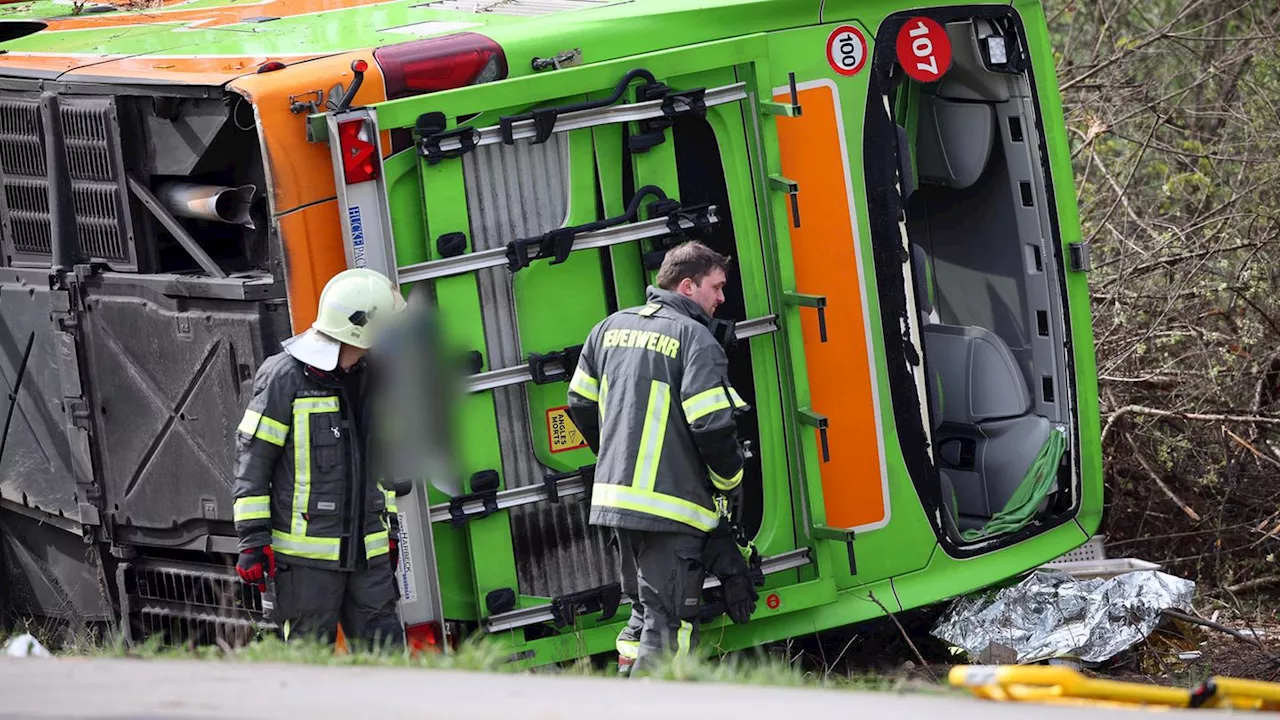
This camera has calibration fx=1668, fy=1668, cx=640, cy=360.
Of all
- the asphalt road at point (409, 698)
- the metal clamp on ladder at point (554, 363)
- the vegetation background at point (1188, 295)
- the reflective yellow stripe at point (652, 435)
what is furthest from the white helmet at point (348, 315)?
the vegetation background at point (1188, 295)

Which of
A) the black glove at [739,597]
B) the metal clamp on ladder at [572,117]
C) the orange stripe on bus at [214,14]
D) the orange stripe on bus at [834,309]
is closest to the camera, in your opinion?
the metal clamp on ladder at [572,117]

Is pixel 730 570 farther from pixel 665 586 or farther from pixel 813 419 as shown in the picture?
pixel 813 419

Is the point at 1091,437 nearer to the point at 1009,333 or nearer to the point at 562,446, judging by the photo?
the point at 1009,333

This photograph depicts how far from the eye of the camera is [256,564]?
496 cm

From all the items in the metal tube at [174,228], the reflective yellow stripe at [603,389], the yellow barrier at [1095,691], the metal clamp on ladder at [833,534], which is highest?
the metal tube at [174,228]

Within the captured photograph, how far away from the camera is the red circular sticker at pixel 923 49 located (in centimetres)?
595

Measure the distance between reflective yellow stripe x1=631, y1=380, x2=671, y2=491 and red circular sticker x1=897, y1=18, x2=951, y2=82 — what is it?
1.64 metres

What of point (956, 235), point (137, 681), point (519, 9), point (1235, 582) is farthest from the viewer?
point (1235, 582)

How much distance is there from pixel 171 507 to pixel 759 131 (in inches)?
89.4

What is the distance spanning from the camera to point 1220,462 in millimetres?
7867

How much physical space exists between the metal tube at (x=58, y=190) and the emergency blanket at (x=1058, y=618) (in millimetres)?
3349

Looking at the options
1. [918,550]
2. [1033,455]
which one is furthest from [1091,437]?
[918,550]

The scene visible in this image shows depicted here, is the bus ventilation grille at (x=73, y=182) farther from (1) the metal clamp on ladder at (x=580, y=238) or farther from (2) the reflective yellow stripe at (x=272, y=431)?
(1) the metal clamp on ladder at (x=580, y=238)

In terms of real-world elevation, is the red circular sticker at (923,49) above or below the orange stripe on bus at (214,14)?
below
